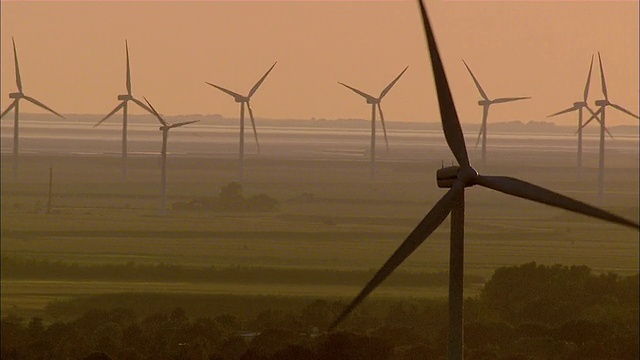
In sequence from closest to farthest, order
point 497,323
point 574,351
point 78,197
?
point 574,351, point 497,323, point 78,197

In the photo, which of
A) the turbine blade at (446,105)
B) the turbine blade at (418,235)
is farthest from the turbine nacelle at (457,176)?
the turbine blade at (446,105)

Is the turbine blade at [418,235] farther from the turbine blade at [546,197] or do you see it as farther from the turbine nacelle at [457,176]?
the turbine blade at [546,197]

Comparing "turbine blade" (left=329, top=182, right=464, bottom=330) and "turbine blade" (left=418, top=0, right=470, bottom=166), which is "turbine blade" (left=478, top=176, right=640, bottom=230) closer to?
"turbine blade" (left=329, top=182, right=464, bottom=330)

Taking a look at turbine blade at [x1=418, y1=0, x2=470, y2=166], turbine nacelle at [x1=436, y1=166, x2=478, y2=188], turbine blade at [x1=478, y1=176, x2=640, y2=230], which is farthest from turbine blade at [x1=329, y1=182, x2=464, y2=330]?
turbine blade at [x1=418, y1=0, x2=470, y2=166]

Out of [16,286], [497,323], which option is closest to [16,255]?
[16,286]

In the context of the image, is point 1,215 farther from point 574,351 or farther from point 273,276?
point 574,351

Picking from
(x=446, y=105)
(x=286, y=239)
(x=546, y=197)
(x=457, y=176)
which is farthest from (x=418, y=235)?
(x=286, y=239)

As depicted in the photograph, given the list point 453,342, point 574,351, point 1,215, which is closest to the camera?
point 453,342
